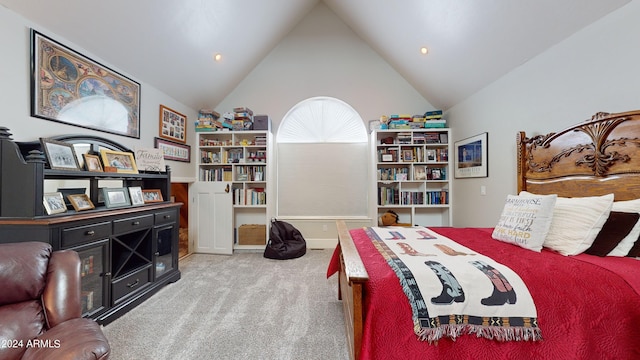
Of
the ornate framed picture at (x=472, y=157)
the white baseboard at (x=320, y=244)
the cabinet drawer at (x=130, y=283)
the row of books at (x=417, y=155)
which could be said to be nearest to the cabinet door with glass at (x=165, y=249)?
the cabinet drawer at (x=130, y=283)

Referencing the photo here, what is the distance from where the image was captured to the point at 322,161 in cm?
406

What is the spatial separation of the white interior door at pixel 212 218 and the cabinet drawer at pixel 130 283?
4.33 ft

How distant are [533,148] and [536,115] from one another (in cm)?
34

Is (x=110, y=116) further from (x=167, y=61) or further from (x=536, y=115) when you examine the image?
(x=536, y=115)

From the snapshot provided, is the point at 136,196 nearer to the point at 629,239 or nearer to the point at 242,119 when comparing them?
the point at 242,119

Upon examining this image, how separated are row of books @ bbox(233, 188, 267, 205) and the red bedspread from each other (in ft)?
9.73

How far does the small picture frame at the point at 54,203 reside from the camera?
1.63 m

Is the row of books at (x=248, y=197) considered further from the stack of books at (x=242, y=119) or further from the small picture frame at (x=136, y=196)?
the small picture frame at (x=136, y=196)

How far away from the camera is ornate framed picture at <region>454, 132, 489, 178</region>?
2.92 metres

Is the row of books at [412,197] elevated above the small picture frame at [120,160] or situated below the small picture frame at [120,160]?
below

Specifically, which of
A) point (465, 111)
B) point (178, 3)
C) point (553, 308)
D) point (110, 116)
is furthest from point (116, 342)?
point (465, 111)

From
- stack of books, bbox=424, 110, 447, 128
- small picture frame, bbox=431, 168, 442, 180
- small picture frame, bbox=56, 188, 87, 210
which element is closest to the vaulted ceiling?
stack of books, bbox=424, 110, 447, 128

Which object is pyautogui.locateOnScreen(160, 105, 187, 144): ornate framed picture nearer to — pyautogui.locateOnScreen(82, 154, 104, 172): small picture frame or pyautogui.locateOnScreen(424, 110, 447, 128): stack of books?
pyautogui.locateOnScreen(82, 154, 104, 172): small picture frame

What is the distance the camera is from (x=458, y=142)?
3488 millimetres
